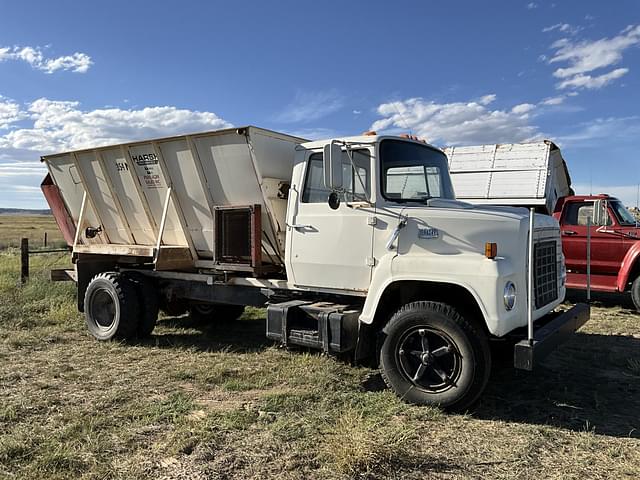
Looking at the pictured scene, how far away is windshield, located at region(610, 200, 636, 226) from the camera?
9.51 meters

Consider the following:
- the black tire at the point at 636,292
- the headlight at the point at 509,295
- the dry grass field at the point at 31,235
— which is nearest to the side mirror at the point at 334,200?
the headlight at the point at 509,295

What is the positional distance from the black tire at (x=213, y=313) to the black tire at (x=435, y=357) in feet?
13.7

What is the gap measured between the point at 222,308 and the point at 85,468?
16.2ft

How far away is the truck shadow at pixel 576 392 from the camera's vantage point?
4480 mm

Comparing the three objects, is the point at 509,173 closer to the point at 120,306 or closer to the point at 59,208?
the point at 120,306

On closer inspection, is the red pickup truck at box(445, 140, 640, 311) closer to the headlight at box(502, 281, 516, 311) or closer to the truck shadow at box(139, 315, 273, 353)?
the headlight at box(502, 281, 516, 311)

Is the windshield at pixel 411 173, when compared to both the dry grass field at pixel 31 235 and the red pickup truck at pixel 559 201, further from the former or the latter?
the dry grass field at pixel 31 235

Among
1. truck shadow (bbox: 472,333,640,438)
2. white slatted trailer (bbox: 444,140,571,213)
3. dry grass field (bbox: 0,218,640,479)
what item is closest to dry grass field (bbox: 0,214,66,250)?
white slatted trailer (bbox: 444,140,571,213)

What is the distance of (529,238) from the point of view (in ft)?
14.3

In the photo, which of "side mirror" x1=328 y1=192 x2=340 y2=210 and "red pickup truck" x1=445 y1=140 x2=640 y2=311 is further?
"red pickup truck" x1=445 y1=140 x2=640 y2=311

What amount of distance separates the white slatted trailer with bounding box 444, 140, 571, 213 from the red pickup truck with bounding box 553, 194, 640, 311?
2.85 feet

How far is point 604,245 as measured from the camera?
31.3ft

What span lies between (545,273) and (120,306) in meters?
5.29

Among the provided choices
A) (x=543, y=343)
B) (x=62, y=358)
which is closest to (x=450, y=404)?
(x=543, y=343)
